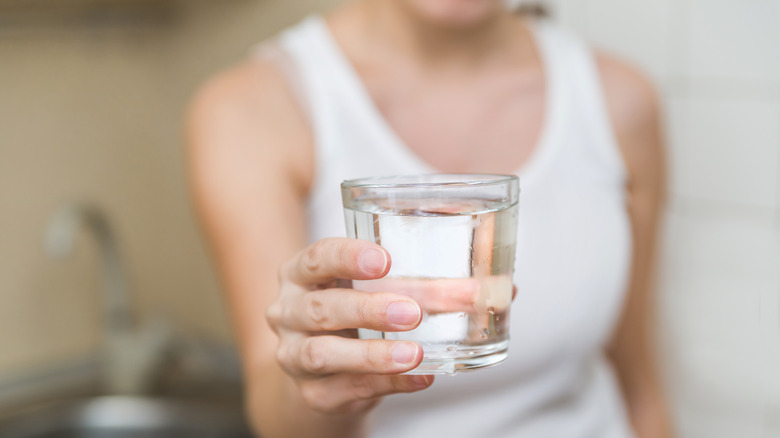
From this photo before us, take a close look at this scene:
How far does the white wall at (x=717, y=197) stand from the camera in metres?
1.00

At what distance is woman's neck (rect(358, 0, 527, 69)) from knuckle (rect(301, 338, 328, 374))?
21.5 inches

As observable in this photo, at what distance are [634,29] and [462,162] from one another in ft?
1.37

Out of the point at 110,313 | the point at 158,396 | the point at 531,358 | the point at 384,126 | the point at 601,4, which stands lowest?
the point at 158,396

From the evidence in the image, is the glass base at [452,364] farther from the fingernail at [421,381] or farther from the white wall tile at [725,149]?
the white wall tile at [725,149]

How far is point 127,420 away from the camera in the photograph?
4.68 feet

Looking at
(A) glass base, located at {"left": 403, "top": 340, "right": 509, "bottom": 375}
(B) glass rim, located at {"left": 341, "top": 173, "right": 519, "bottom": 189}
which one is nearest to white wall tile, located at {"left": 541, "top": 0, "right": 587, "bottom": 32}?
(B) glass rim, located at {"left": 341, "top": 173, "right": 519, "bottom": 189}

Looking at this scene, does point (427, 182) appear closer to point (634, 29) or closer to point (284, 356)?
point (284, 356)

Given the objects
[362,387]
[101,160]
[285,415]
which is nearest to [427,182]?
[362,387]

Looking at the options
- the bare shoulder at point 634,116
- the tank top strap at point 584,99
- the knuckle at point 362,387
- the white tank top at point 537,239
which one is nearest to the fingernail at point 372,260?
the knuckle at point 362,387

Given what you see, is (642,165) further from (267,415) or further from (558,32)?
(267,415)

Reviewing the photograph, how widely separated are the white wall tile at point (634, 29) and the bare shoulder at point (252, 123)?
1.76 feet

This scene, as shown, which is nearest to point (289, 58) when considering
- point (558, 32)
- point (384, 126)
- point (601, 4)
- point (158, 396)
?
point (384, 126)

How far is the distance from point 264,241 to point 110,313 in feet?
3.14

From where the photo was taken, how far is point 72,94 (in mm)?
1691
